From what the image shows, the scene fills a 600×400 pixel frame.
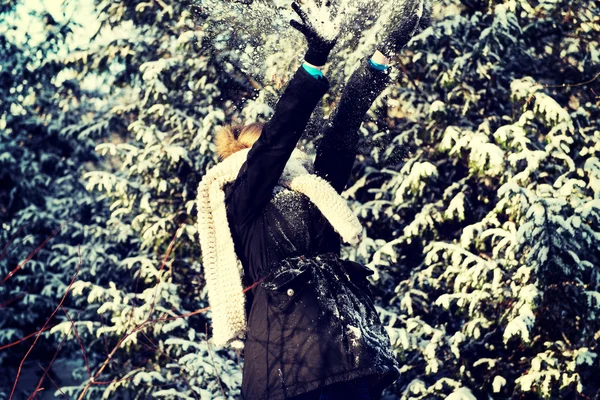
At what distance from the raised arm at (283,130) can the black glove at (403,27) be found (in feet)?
1.79

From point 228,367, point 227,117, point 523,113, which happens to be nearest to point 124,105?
point 227,117

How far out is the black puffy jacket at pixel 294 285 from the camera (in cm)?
196

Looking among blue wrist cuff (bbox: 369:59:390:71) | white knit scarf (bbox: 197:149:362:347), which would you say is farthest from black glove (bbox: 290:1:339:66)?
white knit scarf (bbox: 197:149:362:347)

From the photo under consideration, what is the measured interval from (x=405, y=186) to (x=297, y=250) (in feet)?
8.39

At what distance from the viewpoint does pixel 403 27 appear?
250cm

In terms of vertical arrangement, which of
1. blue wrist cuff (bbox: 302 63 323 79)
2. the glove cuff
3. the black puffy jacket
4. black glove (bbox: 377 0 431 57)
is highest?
black glove (bbox: 377 0 431 57)

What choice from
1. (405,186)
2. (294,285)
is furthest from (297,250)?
(405,186)

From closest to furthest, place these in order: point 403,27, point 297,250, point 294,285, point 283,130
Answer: point 283,130, point 294,285, point 297,250, point 403,27

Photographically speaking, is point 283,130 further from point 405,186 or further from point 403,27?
point 405,186

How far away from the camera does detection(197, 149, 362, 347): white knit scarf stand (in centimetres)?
216

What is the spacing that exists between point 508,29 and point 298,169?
2.94 meters

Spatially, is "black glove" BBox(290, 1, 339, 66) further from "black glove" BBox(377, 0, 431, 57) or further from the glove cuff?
"black glove" BBox(377, 0, 431, 57)

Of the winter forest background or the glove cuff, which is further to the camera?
the winter forest background

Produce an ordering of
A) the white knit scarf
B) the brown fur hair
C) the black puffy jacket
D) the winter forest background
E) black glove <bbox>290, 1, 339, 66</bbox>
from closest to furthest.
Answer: black glove <bbox>290, 1, 339, 66</bbox> → the black puffy jacket → the white knit scarf → the brown fur hair → the winter forest background
